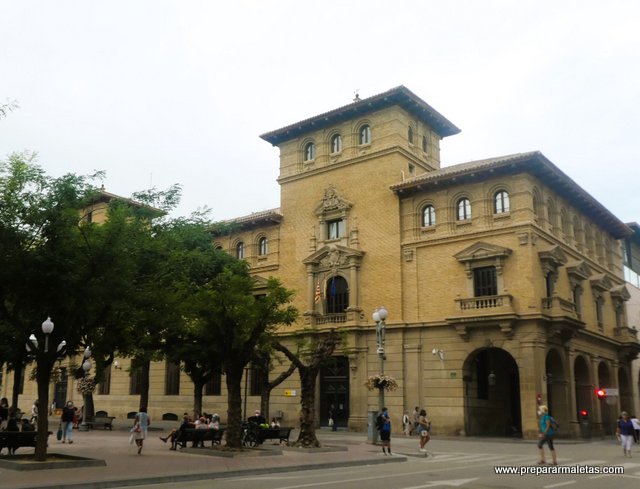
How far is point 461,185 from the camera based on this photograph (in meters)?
39.2

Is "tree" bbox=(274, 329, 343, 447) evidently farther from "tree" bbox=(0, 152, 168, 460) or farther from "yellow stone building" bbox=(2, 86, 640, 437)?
"yellow stone building" bbox=(2, 86, 640, 437)

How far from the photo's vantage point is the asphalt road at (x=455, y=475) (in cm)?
1493

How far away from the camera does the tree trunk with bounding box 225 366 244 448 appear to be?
23.4 m

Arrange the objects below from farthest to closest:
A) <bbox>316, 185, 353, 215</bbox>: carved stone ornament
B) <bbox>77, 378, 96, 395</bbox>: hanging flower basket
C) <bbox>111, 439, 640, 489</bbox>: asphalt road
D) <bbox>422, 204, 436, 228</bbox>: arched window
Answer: <bbox>316, 185, 353, 215</bbox>: carved stone ornament → <bbox>422, 204, 436, 228</bbox>: arched window → <bbox>77, 378, 96, 395</bbox>: hanging flower basket → <bbox>111, 439, 640, 489</bbox>: asphalt road

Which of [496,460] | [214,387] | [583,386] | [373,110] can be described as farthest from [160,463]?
[583,386]

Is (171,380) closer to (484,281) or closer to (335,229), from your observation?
(335,229)

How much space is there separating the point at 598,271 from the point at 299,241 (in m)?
21.2

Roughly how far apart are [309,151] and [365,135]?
4763 mm

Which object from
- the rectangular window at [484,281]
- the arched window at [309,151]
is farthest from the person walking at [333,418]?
the arched window at [309,151]

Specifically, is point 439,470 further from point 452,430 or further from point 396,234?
point 396,234

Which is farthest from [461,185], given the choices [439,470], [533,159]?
[439,470]

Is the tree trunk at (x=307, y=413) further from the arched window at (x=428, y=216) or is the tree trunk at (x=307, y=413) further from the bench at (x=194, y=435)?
the arched window at (x=428, y=216)

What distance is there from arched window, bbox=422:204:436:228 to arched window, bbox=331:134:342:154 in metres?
7.90

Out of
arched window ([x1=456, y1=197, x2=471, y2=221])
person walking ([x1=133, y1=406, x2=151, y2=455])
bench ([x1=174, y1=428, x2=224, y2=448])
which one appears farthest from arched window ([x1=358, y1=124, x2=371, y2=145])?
person walking ([x1=133, y1=406, x2=151, y2=455])
